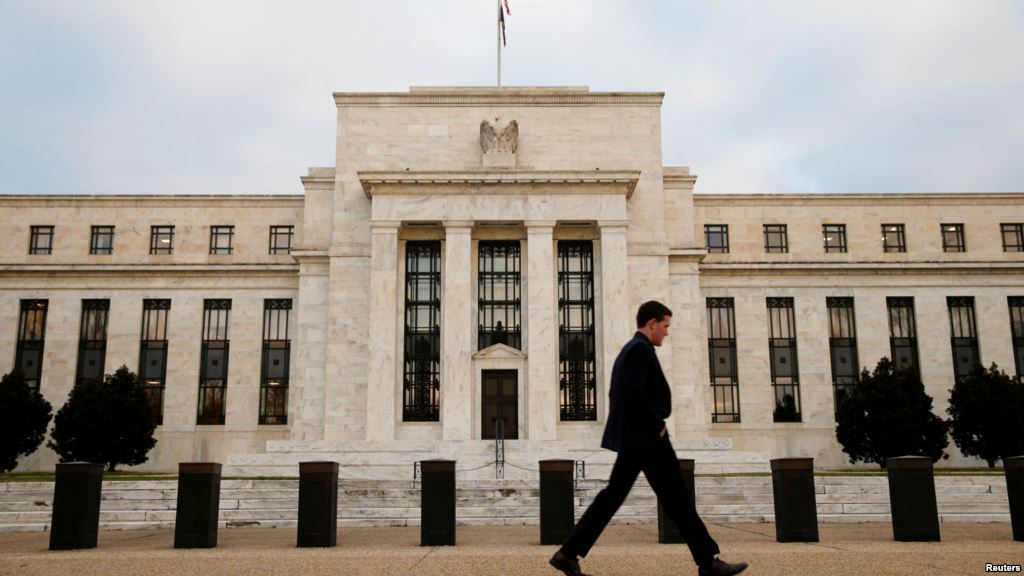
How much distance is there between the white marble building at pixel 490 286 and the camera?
38.8 meters

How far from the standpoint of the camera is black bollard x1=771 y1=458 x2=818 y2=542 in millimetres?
13215

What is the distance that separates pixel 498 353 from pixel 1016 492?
87.8ft

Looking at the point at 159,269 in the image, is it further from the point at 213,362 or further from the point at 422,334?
the point at 422,334

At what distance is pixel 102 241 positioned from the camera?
149ft

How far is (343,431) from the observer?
38219mm

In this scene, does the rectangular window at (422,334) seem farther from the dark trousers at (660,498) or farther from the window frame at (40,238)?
the dark trousers at (660,498)

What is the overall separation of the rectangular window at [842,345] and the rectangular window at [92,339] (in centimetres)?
3610

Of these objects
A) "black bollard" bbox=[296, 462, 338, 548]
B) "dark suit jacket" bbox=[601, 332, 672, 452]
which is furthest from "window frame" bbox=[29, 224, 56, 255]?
"dark suit jacket" bbox=[601, 332, 672, 452]

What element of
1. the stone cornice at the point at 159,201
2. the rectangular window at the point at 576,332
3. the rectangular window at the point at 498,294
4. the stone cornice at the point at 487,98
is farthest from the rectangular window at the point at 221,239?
the rectangular window at the point at 576,332

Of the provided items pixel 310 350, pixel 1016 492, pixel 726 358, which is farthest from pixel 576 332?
pixel 1016 492

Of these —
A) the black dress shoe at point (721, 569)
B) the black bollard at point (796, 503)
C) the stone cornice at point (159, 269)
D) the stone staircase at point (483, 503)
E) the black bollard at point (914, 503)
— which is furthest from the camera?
the stone cornice at point (159, 269)

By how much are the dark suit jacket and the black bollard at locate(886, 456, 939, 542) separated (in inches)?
262

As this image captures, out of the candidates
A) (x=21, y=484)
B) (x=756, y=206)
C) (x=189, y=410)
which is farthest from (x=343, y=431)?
(x=756, y=206)

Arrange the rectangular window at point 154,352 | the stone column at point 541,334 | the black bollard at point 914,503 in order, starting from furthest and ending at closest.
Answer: the rectangular window at point 154,352, the stone column at point 541,334, the black bollard at point 914,503
